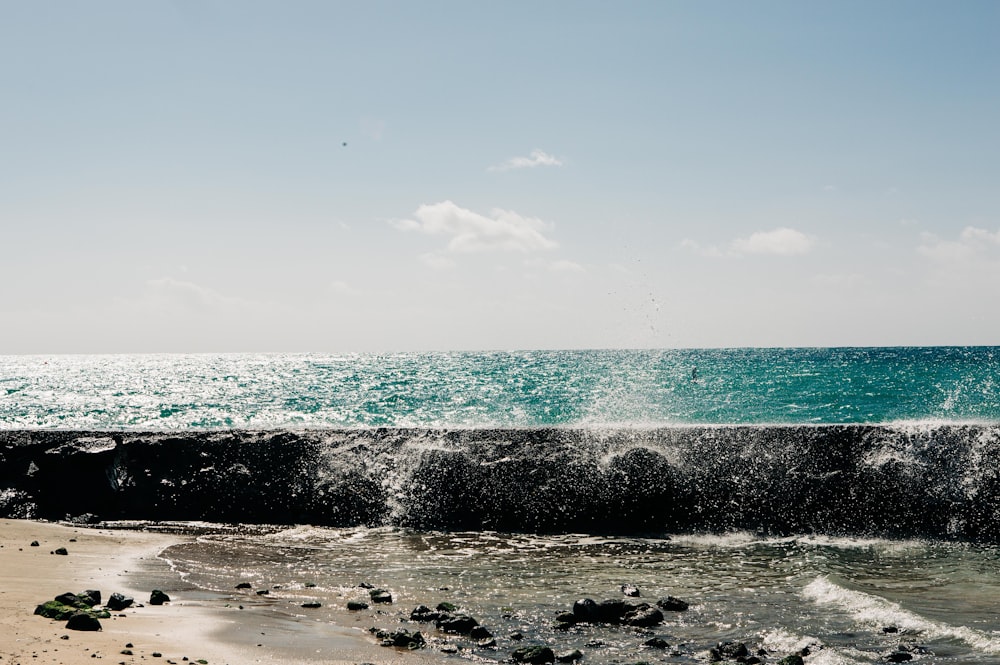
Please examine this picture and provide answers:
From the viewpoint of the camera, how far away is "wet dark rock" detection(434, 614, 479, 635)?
9.60 metres

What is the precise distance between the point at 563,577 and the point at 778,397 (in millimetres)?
41450

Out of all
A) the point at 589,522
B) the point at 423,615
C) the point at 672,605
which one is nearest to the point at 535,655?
the point at 423,615

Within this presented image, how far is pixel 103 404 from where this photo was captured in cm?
6194

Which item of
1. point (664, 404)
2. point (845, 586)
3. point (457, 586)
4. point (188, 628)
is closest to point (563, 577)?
point (457, 586)

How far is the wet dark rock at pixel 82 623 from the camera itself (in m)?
8.60

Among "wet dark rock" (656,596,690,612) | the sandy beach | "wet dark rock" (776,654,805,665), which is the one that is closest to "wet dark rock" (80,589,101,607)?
the sandy beach

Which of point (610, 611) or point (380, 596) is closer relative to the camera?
point (610, 611)

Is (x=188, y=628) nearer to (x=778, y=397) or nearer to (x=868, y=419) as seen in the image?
(x=868, y=419)

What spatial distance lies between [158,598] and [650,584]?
6547mm

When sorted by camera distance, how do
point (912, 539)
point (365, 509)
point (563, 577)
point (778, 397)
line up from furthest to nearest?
point (778, 397), point (365, 509), point (912, 539), point (563, 577)

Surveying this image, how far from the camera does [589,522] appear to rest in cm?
1709

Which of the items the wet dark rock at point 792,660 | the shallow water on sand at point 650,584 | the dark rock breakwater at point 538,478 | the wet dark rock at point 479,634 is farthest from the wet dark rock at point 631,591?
the dark rock breakwater at point 538,478

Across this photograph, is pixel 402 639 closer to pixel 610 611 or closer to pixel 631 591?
pixel 610 611

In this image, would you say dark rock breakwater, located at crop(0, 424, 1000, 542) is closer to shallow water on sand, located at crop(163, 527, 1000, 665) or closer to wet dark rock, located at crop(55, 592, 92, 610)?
shallow water on sand, located at crop(163, 527, 1000, 665)
